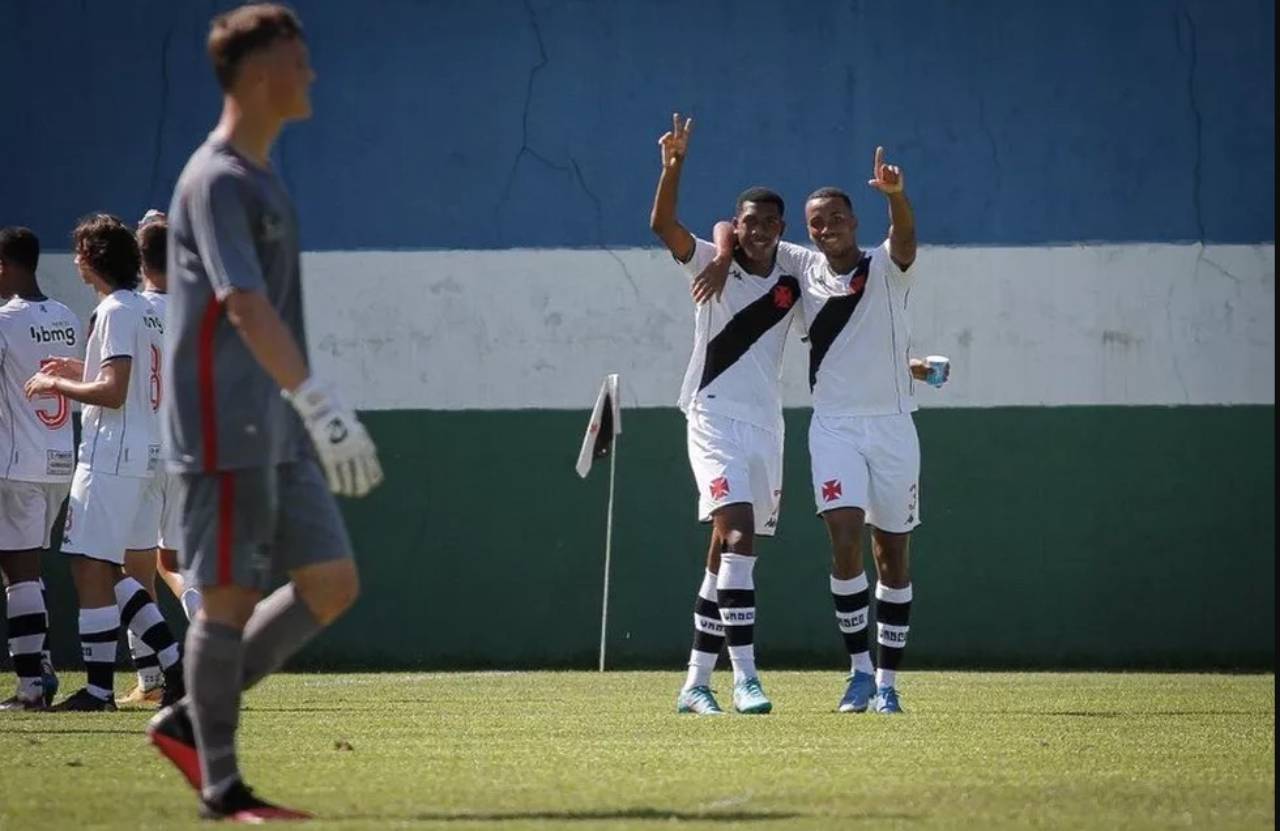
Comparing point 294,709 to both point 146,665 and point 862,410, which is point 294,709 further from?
point 862,410

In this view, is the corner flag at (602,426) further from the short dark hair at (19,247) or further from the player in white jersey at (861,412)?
the short dark hair at (19,247)

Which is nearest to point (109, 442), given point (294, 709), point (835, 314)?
point (294, 709)

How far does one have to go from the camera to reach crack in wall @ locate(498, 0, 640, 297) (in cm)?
1614

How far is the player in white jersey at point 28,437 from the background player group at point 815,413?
3.50m

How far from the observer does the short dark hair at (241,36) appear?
20.2ft

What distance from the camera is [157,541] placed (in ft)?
38.6

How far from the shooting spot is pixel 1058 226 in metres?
16.2

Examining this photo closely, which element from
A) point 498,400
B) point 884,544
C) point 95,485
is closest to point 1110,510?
point 498,400

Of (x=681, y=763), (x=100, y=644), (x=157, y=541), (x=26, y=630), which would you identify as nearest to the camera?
(x=681, y=763)

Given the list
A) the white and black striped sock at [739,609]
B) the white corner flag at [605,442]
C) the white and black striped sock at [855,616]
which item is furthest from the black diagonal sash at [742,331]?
the white corner flag at [605,442]

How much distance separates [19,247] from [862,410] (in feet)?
14.6

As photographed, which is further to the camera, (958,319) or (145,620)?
(958,319)

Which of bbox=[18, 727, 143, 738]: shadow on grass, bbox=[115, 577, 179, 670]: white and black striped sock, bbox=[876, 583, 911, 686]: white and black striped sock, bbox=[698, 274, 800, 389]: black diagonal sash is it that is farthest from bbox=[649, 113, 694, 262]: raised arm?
bbox=[115, 577, 179, 670]: white and black striped sock

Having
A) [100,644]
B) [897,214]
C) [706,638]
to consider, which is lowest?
[100,644]
